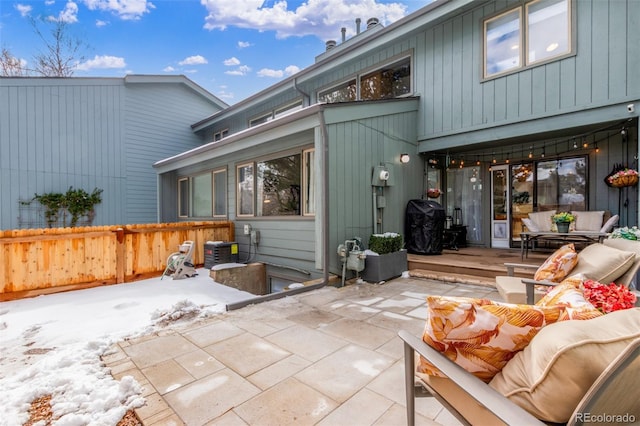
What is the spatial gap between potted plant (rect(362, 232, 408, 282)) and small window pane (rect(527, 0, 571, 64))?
4184 mm

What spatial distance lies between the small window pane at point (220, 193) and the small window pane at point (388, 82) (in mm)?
4239

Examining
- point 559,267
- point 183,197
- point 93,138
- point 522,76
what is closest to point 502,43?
point 522,76

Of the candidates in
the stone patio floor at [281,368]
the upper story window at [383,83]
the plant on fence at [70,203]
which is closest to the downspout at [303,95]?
the upper story window at [383,83]

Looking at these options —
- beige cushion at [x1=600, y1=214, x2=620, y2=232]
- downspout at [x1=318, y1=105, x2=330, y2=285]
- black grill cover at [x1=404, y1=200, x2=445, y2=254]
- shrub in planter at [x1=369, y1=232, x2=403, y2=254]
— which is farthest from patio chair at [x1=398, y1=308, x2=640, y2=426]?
beige cushion at [x1=600, y1=214, x2=620, y2=232]

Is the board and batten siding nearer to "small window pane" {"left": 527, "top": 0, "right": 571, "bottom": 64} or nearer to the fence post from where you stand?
"small window pane" {"left": 527, "top": 0, "right": 571, "bottom": 64}

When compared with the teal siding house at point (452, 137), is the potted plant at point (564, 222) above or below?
below

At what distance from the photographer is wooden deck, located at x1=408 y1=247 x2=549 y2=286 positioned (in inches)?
187

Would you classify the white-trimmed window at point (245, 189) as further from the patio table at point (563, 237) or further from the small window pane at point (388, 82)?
the patio table at point (563, 237)

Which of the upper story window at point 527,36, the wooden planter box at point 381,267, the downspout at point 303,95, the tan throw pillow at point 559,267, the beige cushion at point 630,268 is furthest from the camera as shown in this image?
the downspout at point 303,95

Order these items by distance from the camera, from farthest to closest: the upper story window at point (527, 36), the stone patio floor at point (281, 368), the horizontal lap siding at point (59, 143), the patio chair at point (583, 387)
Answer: the horizontal lap siding at point (59, 143)
the upper story window at point (527, 36)
the stone patio floor at point (281, 368)
the patio chair at point (583, 387)

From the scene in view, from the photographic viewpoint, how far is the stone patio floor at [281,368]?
1.72 meters

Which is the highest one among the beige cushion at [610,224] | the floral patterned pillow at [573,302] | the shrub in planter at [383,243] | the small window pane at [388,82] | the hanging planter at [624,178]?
the small window pane at [388,82]

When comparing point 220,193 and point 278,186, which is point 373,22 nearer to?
point 278,186

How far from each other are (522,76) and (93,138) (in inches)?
448
